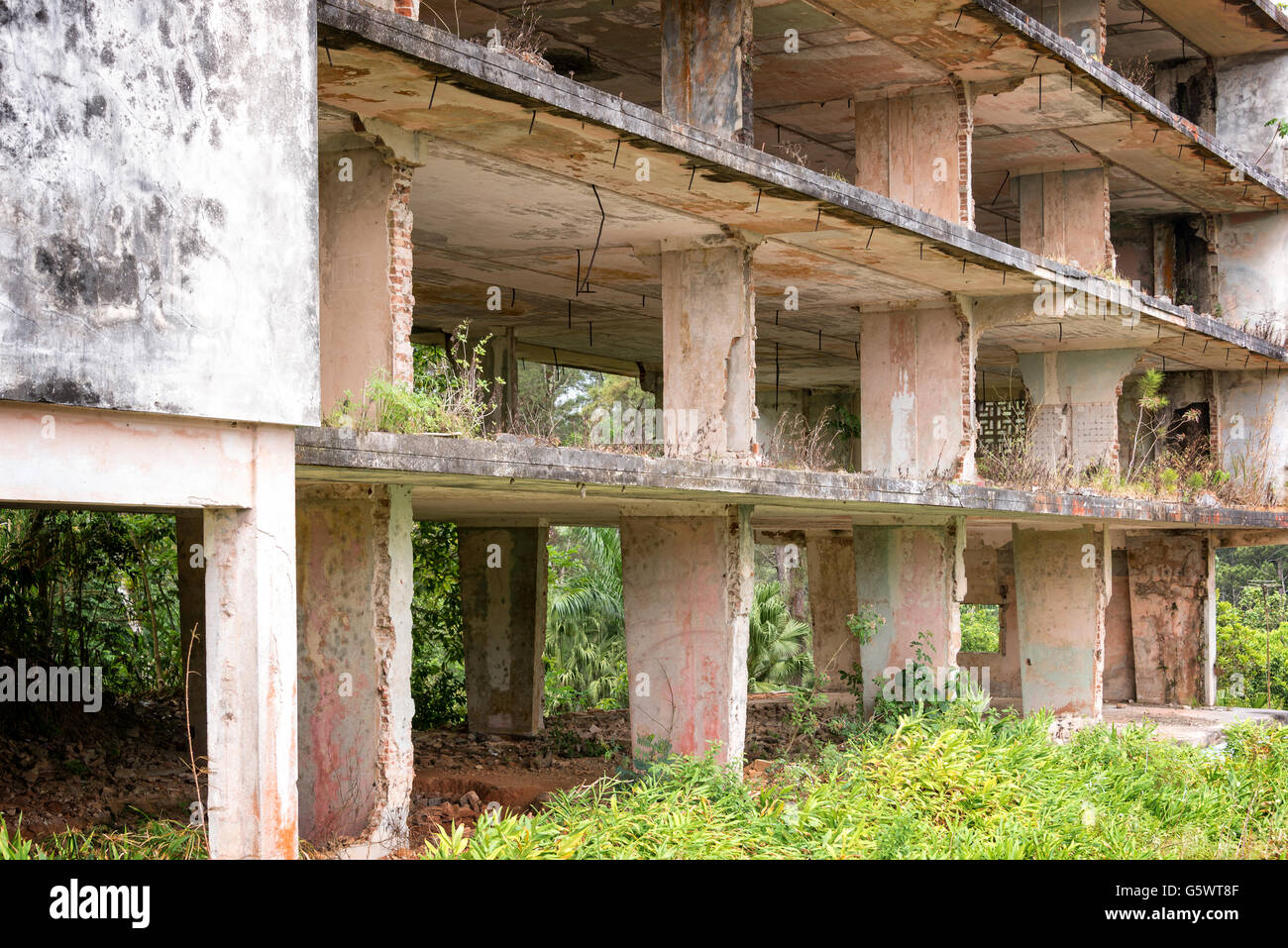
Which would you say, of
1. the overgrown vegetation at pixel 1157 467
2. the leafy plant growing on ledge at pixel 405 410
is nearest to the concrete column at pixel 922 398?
the overgrown vegetation at pixel 1157 467

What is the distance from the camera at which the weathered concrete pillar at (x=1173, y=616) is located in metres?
23.5

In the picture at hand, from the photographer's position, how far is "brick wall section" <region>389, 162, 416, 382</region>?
923 cm

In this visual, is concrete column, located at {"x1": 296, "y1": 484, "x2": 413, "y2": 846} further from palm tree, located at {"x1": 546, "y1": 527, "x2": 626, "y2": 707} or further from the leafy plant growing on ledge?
palm tree, located at {"x1": 546, "y1": 527, "x2": 626, "y2": 707}

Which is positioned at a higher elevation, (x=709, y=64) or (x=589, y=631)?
(x=709, y=64)

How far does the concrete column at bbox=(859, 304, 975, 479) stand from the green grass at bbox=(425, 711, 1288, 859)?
322 centimetres

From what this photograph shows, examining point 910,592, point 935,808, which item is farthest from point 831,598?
point 935,808

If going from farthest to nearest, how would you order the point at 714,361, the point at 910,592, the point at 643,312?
the point at 643,312, the point at 910,592, the point at 714,361

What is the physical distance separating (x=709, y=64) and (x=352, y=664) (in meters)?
6.46

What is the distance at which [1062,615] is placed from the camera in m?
19.7

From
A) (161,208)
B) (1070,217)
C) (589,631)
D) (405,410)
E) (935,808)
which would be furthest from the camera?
(589,631)

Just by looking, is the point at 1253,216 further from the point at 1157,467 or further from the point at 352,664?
the point at 352,664

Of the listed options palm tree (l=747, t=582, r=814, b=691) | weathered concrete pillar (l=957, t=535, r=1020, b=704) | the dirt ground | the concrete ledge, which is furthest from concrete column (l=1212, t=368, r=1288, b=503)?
the dirt ground

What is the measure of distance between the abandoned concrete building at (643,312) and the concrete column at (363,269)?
31 mm

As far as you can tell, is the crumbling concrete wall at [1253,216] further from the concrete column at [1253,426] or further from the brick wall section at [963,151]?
the brick wall section at [963,151]
